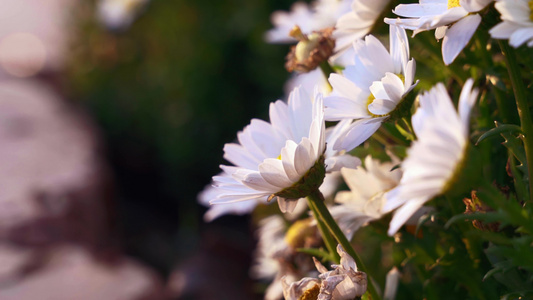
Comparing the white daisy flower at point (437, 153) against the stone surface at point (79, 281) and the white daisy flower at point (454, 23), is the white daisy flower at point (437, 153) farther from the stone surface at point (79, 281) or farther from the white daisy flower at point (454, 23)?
the stone surface at point (79, 281)

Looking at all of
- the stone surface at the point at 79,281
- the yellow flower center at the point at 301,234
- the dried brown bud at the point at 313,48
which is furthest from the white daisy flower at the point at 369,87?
the stone surface at the point at 79,281

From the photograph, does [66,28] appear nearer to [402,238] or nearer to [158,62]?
[158,62]

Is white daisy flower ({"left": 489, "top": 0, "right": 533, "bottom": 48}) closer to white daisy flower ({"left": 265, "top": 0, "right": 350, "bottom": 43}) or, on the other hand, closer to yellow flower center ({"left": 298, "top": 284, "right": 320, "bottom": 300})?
yellow flower center ({"left": 298, "top": 284, "right": 320, "bottom": 300})

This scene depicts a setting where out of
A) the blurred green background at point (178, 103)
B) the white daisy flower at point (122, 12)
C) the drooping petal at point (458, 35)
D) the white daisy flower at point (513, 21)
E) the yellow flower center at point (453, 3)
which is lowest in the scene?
the white daisy flower at point (513, 21)

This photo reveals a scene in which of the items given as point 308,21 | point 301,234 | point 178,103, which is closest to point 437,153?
point 301,234

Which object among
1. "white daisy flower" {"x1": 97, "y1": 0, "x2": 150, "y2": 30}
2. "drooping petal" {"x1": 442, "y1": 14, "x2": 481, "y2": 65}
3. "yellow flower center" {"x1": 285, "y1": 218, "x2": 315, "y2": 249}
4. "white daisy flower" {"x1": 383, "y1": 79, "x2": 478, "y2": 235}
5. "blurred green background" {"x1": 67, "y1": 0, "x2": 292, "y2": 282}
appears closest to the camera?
"white daisy flower" {"x1": 383, "y1": 79, "x2": 478, "y2": 235}

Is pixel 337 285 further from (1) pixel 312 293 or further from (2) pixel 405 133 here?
(2) pixel 405 133

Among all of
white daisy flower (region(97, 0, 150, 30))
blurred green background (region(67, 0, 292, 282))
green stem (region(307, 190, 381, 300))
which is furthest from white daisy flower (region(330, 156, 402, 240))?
white daisy flower (region(97, 0, 150, 30))
